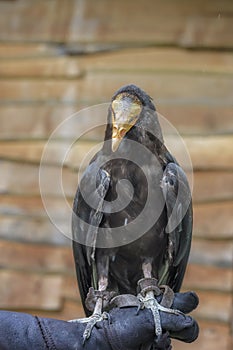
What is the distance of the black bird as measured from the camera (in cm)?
303

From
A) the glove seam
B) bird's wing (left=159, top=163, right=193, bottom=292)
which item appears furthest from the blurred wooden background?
the glove seam

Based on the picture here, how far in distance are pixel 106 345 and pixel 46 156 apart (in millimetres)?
2152

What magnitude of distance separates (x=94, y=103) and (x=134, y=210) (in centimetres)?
179

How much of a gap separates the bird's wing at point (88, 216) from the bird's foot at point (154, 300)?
0.23 metres

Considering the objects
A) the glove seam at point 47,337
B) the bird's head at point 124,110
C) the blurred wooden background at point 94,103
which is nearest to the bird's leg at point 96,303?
the glove seam at point 47,337

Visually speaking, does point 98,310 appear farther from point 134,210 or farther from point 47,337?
point 134,210

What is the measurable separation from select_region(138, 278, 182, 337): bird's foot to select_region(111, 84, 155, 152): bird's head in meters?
0.47

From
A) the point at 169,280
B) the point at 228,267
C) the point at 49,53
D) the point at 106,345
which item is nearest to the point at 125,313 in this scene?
the point at 106,345

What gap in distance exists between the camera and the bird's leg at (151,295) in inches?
109

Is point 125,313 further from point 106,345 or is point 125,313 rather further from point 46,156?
point 46,156

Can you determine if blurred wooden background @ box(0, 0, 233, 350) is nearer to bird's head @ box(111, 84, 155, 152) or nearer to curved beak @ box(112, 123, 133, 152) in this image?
bird's head @ box(111, 84, 155, 152)

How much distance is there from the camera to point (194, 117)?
4.66 metres

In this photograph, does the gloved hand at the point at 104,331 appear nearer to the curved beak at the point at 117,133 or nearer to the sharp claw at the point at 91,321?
the sharp claw at the point at 91,321

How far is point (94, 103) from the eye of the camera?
4773 mm
